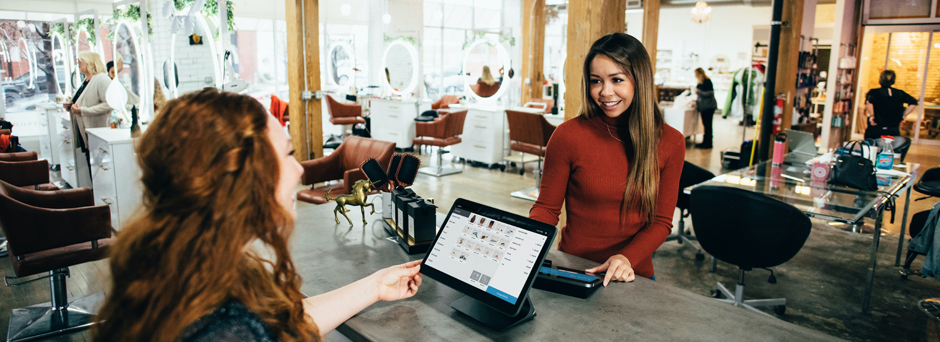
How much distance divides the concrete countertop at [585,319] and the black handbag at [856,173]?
241 cm

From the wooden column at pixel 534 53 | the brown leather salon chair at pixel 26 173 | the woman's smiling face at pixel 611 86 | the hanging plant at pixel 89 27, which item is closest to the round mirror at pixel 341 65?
the wooden column at pixel 534 53

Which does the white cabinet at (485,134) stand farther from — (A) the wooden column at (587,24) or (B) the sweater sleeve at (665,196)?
(B) the sweater sleeve at (665,196)

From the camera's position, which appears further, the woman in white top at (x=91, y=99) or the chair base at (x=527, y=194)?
the chair base at (x=527, y=194)

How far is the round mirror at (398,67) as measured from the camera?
9.52 meters

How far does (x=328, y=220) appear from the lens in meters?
2.31

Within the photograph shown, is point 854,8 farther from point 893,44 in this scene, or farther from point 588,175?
point 588,175

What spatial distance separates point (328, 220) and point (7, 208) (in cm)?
147

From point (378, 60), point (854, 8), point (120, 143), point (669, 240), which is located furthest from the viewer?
point (378, 60)

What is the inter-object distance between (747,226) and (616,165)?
1398 millimetres

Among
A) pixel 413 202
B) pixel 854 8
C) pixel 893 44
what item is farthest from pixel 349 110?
pixel 893 44

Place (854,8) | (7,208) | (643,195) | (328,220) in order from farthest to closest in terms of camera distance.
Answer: (854,8)
(7,208)
(328,220)
(643,195)

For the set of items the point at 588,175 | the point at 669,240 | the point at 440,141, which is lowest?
the point at 669,240

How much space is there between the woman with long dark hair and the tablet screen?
0.44 m

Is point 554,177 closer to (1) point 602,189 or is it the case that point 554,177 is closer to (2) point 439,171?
(1) point 602,189
